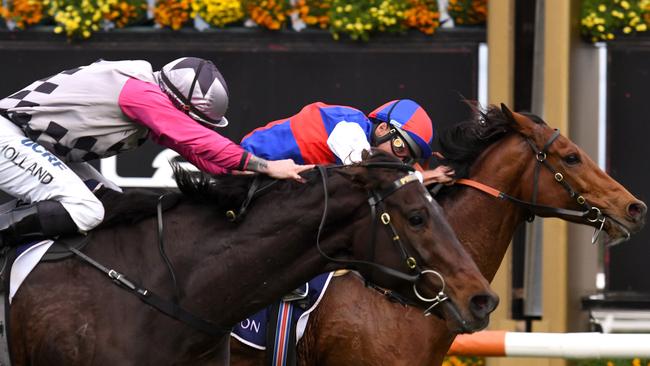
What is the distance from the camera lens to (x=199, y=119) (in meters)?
4.60

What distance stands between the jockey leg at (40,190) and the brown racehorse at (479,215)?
1153mm

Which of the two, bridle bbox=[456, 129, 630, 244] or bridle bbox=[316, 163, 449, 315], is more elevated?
bridle bbox=[316, 163, 449, 315]

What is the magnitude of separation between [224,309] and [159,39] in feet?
10.7

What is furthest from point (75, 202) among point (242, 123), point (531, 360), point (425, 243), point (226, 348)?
point (531, 360)

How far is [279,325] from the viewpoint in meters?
5.26

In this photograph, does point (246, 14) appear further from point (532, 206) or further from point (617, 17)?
point (532, 206)

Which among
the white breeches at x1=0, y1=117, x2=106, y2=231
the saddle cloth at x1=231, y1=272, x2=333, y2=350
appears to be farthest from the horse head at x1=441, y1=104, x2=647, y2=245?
the white breeches at x1=0, y1=117, x2=106, y2=231

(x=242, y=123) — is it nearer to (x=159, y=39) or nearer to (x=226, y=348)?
(x=159, y=39)

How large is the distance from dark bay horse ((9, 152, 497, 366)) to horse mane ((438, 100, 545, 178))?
1488 mm

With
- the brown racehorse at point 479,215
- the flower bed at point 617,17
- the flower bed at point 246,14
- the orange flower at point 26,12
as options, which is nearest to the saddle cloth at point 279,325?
the brown racehorse at point 479,215

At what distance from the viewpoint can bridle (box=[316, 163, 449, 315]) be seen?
413 cm

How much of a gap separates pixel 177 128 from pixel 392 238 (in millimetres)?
854

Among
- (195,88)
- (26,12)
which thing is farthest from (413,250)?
(26,12)

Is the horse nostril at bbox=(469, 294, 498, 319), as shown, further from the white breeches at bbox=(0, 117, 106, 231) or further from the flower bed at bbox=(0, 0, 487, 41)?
the flower bed at bbox=(0, 0, 487, 41)
